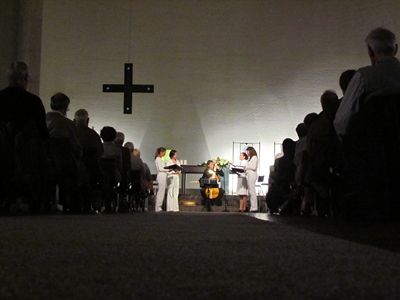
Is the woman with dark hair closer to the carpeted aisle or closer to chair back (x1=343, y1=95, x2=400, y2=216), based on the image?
chair back (x1=343, y1=95, x2=400, y2=216)

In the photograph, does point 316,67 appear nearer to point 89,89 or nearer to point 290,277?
point 89,89

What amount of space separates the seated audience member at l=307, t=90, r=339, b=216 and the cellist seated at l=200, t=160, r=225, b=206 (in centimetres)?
867

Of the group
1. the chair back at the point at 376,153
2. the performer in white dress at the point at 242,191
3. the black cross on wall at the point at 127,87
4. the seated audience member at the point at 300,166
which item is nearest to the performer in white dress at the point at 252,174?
the performer in white dress at the point at 242,191

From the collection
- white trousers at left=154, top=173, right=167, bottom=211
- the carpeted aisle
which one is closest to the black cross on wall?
white trousers at left=154, top=173, right=167, bottom=211

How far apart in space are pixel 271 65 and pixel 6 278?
15.8 m

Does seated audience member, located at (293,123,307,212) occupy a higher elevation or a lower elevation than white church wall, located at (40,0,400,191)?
lower

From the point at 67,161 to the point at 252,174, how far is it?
8.93 m

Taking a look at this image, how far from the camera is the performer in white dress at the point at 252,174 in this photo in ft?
46.1

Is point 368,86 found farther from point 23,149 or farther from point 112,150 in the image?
point 112,150

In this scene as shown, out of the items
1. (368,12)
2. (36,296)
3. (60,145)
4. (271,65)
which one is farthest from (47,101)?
(36,296)

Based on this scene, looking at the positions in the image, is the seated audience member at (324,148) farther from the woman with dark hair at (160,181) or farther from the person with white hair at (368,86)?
the woman with dark hair at (160,181)

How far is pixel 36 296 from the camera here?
913mm

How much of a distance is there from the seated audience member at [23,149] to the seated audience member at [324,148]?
2.05 meters

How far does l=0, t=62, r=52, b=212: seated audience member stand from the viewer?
4.73 metres
